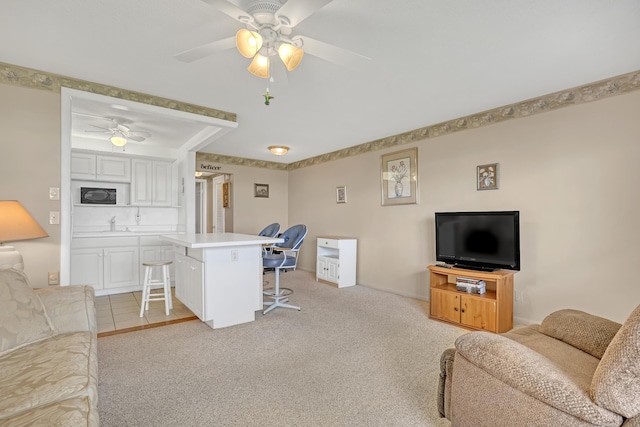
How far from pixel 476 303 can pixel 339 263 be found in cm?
226

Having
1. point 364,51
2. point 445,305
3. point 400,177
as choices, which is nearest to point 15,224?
point 364,51

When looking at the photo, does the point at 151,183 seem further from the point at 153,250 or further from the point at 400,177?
the point at 400,177

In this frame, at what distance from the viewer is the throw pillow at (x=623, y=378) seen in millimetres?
970

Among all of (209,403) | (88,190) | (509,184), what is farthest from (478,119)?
(88,190)

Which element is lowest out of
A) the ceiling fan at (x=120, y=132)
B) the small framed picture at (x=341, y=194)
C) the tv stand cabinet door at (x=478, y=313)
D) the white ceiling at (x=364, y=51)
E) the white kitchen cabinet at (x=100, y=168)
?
the tv stand cabinet door at (x=478, y=313)

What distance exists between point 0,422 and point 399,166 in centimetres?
439

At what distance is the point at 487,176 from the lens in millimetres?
3516

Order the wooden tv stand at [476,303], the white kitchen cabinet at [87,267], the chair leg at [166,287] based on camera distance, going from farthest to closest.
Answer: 1. the white kitchen cabinet at [87,267]
2. the chair leg at [166,287]
3. the wooden tv stand at [476,303]

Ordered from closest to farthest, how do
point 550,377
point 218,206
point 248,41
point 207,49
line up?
1. point 550,377
2. point 248,41
3. point 207,49
4. point 218,206

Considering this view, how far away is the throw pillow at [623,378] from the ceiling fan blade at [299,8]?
1781 millimetres

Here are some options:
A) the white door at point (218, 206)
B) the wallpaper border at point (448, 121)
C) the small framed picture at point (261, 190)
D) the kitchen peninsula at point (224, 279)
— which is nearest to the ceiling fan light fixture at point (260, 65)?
the kitchen peninsula at point (224, 279)

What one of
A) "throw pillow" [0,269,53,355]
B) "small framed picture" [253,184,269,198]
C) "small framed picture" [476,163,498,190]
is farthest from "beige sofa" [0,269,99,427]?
"small framed picture" [253,184,269,198]

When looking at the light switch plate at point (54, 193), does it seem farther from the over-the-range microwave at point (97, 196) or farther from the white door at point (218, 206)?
the white door at point (218, 206)

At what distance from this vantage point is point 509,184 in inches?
132
